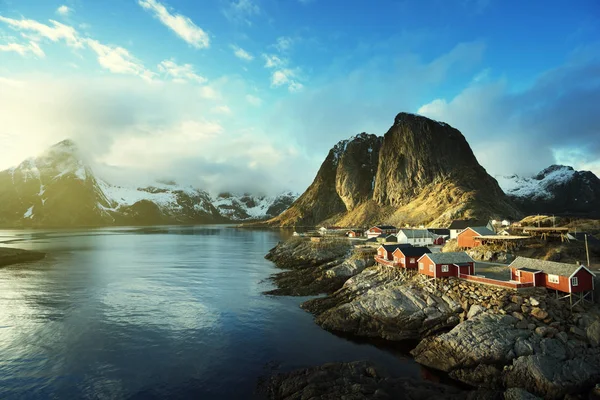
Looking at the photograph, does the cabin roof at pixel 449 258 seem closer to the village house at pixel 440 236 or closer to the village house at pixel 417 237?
the village house at pixel 417 237

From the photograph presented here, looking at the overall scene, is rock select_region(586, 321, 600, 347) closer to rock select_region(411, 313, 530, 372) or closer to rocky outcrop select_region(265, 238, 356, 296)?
rock select_region(411, 313, 530, 372)

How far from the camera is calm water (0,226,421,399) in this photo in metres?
25.4

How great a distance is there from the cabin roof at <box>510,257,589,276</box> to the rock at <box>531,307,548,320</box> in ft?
16.9

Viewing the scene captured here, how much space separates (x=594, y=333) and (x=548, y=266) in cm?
853

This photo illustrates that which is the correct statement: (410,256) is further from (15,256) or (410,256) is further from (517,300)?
(15,256)

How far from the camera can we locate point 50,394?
23906 mm

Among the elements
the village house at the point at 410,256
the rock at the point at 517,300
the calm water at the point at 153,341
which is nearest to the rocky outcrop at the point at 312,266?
the calm water at the point at 153,341

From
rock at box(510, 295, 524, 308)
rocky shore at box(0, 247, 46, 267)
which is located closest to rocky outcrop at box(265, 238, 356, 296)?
rock at box(510, 295, 524, 308)

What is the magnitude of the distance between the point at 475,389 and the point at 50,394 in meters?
32.3

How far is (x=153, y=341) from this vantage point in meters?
33.6

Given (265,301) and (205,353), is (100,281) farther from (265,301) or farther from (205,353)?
(205,353)

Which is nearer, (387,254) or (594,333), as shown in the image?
(594,333)

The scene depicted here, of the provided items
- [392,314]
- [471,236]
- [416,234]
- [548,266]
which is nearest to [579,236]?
[471,236]

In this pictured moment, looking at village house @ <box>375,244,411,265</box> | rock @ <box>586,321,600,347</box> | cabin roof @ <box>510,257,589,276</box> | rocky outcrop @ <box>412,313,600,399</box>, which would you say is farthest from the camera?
village house @ <box>375,244,411,265</box>
